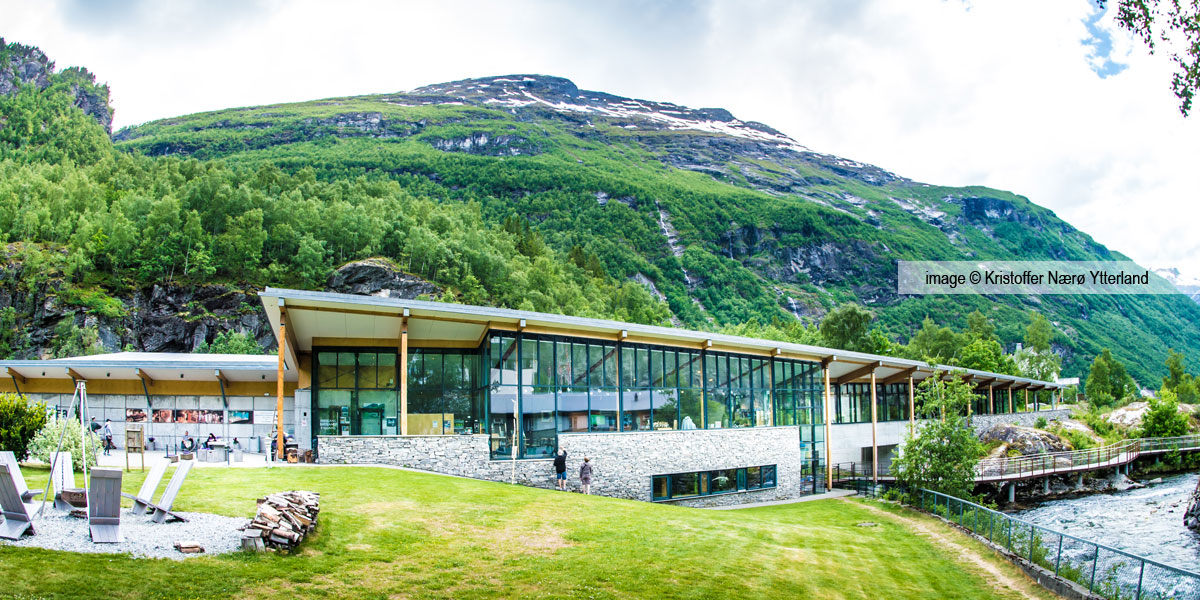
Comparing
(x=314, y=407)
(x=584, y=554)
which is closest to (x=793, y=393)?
(x=314, y=407)

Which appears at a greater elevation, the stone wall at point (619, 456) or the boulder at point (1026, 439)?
the stone wall at point (619, 456)

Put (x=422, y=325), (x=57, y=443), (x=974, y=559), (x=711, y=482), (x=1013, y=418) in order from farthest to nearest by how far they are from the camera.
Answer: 1. (x=1013, y=418)
2. (x=711, y=482)
3. (x=422, y=325)
4. (x=57, y=443)
5. (x=974, y=559)

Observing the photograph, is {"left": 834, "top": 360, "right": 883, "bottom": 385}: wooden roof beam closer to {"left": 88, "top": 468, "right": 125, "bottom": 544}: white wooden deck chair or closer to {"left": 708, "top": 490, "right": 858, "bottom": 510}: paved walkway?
{"left": 708, "top": 490, "right": 858, "bottom": 510}: paved walkway

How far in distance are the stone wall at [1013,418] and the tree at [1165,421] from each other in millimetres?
6136

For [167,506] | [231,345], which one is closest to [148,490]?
[167,506]

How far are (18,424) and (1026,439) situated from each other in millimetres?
49317

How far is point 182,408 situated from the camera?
28906 mm

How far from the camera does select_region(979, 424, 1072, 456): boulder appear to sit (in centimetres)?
4575

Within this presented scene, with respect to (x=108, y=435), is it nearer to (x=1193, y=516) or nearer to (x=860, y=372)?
(x=860, y=372)

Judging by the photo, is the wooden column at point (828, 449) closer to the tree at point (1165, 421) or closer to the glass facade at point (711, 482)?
the glass facade at point (711, 482)

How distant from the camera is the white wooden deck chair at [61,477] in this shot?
37.8 feet

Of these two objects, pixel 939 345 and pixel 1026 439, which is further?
pixel 939 345

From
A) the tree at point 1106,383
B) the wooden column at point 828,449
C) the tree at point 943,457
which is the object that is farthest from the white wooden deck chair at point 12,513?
the tree at point 1106,383

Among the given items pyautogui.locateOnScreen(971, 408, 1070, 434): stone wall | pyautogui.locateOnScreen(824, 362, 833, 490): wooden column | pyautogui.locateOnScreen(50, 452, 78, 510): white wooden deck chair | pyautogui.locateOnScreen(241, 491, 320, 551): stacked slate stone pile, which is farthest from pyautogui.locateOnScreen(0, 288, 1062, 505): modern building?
pyautogui.locateOnScreen(971, 408, 1070, 434): stone wall
